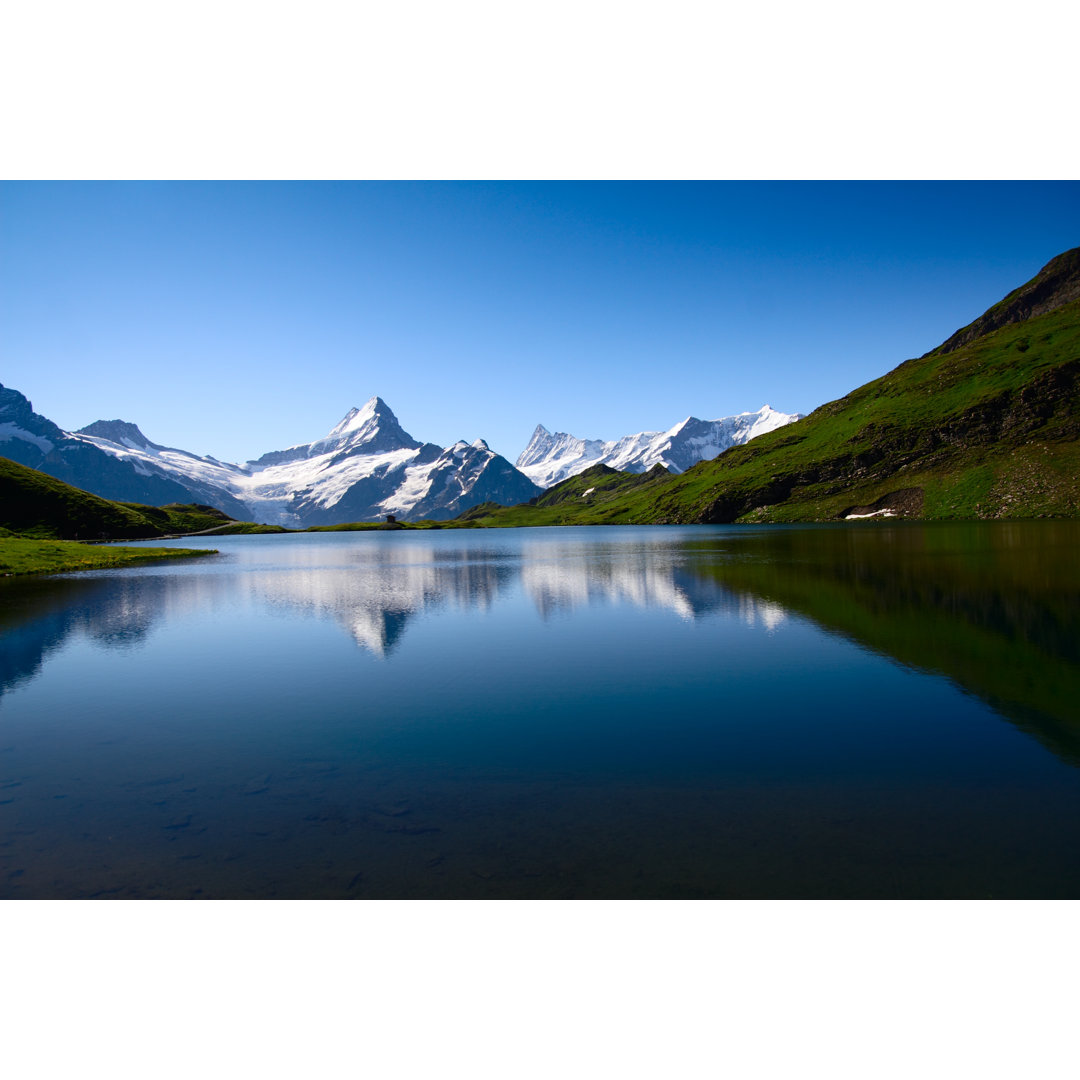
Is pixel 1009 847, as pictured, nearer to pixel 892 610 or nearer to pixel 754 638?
pixel 754 638

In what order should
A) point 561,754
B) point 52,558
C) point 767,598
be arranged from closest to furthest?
point 561,754 → point 767,598 → point 52,558

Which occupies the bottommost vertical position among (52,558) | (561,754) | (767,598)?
(561,754)

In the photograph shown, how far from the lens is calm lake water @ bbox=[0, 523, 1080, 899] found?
1201cm

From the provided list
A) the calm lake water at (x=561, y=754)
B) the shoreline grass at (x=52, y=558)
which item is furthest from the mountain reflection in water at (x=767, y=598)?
the shoreline grass at (x=52, y=558)

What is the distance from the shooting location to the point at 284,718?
23.0 meters

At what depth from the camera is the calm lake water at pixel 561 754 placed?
1201 cm

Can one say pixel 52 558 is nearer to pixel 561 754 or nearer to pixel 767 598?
pixel 767 598

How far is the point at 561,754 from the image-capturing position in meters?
18.0

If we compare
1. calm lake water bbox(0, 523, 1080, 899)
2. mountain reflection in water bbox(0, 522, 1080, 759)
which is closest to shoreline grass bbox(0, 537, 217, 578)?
mountain reflection in water bbox(0, 522, 1080, 759)

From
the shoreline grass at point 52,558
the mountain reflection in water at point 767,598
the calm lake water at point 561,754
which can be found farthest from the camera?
the shoreline grass at point 52,558

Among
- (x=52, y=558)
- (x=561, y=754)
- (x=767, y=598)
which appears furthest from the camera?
(x=52, y=558)

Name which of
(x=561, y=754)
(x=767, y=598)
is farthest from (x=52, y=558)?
(x=561, y=754)

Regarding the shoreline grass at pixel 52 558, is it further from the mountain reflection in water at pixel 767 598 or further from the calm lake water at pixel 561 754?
the calm lake water at pixel 561 754

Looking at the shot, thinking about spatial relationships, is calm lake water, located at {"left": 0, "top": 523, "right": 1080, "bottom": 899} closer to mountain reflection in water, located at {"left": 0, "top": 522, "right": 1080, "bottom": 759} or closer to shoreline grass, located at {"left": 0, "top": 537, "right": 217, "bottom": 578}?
mountain reflection in water, located at {"left": 0, "top": 522, "right": 1080, "bottom": 759}
